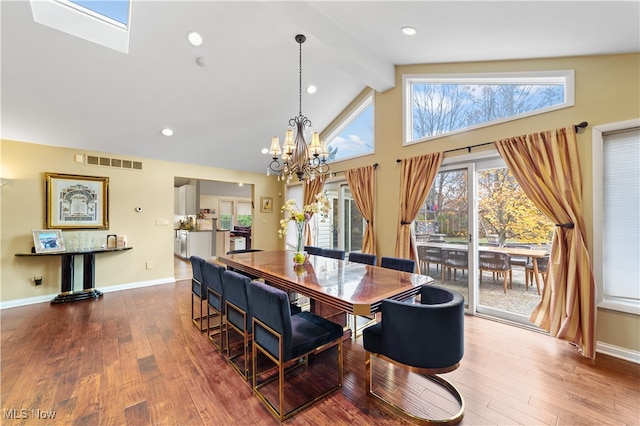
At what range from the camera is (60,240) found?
4145mm

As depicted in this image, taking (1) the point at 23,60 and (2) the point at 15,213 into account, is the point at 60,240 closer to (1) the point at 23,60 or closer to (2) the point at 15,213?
(2) the point at 15,213

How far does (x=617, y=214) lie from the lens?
2520mm

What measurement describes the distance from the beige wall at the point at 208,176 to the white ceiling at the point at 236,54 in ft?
0.57

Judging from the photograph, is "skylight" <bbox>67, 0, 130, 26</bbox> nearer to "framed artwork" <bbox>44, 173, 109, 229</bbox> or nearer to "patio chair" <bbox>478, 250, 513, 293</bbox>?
"framed artwork" <bbox>44, 173, 109, 229</bbox>

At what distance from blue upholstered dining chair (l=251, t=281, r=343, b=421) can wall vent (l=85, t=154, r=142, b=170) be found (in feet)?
14.6

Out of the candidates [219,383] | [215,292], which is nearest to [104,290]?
[215,292]

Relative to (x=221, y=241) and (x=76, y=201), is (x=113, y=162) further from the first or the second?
(x=221, y=241)

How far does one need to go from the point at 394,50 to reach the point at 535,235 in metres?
2.87

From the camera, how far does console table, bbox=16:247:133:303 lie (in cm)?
410

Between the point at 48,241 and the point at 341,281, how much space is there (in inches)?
186

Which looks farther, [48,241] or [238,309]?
[48,241]

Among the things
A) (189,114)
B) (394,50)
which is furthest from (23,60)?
(394,50)

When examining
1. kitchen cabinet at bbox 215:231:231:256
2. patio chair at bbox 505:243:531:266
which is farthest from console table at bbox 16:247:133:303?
patio chair at bbox 505:243:531:266

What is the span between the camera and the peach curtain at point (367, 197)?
449cm
